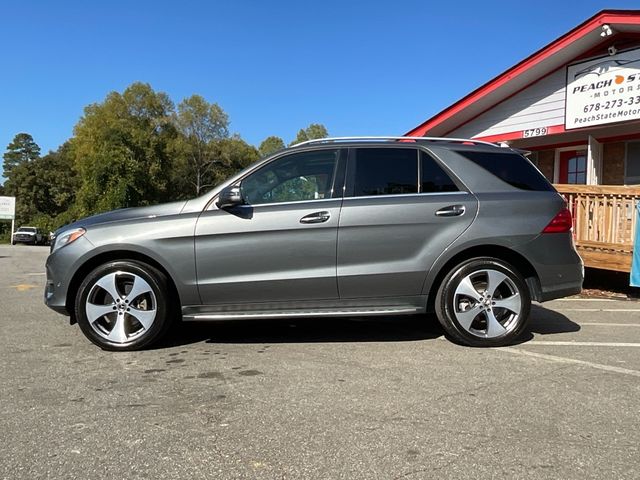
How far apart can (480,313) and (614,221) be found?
4.71 m

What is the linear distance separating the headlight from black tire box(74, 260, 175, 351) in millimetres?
341

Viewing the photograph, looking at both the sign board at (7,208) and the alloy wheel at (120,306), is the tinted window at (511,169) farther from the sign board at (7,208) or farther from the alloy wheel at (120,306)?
the sign board at (7,208)

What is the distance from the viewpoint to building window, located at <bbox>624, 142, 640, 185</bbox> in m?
11.7

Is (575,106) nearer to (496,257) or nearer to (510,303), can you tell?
(496,257)

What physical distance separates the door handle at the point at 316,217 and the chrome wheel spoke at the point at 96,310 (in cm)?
183

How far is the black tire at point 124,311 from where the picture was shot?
4812 millimetres

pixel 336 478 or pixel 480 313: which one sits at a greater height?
pixel 480 313

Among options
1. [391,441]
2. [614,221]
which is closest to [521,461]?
[391,441]

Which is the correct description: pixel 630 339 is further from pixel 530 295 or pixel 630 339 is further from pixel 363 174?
pixel 363 174

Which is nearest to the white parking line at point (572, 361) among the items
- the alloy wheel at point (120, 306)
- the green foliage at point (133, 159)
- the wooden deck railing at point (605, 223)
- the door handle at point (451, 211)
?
the door handle at point (451, 211)

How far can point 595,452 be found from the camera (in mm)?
2969

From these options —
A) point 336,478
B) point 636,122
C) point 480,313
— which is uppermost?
point 636,122

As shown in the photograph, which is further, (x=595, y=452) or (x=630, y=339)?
(x=630, y=339)

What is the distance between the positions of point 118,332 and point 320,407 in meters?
2.20
